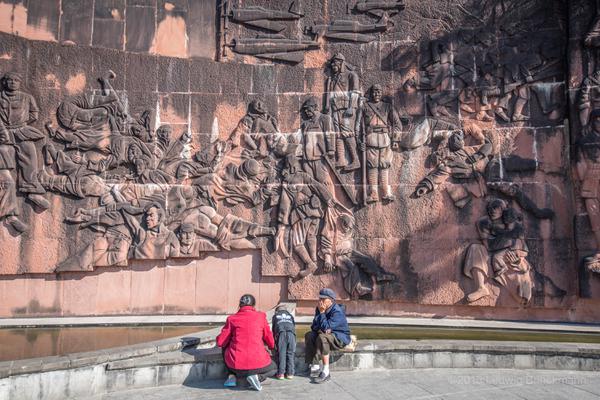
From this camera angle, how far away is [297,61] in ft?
41.9

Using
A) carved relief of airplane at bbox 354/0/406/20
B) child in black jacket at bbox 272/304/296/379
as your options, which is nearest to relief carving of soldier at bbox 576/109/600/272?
carved relief of airplane at bbox 354/0/406/20

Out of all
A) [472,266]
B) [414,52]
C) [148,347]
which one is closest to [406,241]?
[472,266]

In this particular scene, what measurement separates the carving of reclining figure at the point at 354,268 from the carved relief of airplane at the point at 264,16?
538 centimetres

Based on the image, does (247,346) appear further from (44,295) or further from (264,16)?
Answer: (264,16)

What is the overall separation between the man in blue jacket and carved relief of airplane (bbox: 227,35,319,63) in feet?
25.3

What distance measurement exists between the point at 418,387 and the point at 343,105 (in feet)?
25.3

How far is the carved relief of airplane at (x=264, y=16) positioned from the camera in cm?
1288

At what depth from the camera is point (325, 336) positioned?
6543 mm

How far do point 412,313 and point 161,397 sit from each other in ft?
23.6

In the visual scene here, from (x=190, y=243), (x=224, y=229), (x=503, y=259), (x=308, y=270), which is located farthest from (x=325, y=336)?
(x=503, y=259)

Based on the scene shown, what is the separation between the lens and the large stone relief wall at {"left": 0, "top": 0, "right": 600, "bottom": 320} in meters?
11.6

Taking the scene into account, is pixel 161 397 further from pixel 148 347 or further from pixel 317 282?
pixel 317 282

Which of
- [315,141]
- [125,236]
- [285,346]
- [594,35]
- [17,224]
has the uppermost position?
[594,35]

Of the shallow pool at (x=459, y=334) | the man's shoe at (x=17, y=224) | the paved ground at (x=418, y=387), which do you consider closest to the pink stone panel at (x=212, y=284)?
the shallow pool at (x=459, y=334)
